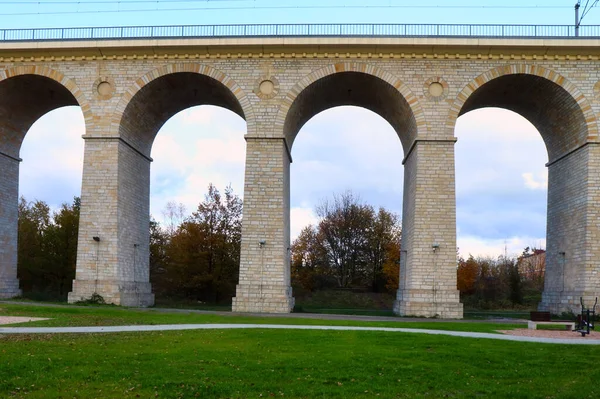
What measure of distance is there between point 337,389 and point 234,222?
35.1 meters

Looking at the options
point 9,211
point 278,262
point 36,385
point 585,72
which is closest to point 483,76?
point 585,72

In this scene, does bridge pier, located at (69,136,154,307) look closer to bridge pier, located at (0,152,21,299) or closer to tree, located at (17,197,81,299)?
bridge pier, located at (0,152,21,299)

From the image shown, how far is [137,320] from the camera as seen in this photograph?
1798cm

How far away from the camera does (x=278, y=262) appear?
2445 centimetres

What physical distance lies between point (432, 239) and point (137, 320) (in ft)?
41.8

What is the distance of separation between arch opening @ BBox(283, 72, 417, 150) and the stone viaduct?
0.42 feet

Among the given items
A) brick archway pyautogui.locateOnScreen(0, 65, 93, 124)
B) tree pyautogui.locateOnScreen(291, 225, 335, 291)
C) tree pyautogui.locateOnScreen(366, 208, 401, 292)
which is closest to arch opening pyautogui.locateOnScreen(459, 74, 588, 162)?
brick archway pyautogui.locateOnScreen(0, 65, 93, 124)

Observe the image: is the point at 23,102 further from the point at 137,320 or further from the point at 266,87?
the point at 137,320

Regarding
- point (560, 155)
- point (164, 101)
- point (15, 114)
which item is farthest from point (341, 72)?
point (15, 114)

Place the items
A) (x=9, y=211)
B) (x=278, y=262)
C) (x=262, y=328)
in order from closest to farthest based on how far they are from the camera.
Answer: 1. (x=262, y=328)
2. (x=278, y=262)
3. (x=9, y=211)

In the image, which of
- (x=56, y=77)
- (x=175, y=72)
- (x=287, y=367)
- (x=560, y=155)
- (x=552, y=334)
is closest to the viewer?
(x=287, y=367)

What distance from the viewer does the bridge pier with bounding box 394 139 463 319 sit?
78.2 feet

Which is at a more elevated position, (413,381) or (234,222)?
(234,222)

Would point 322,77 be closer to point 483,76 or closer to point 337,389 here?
point 483,76
